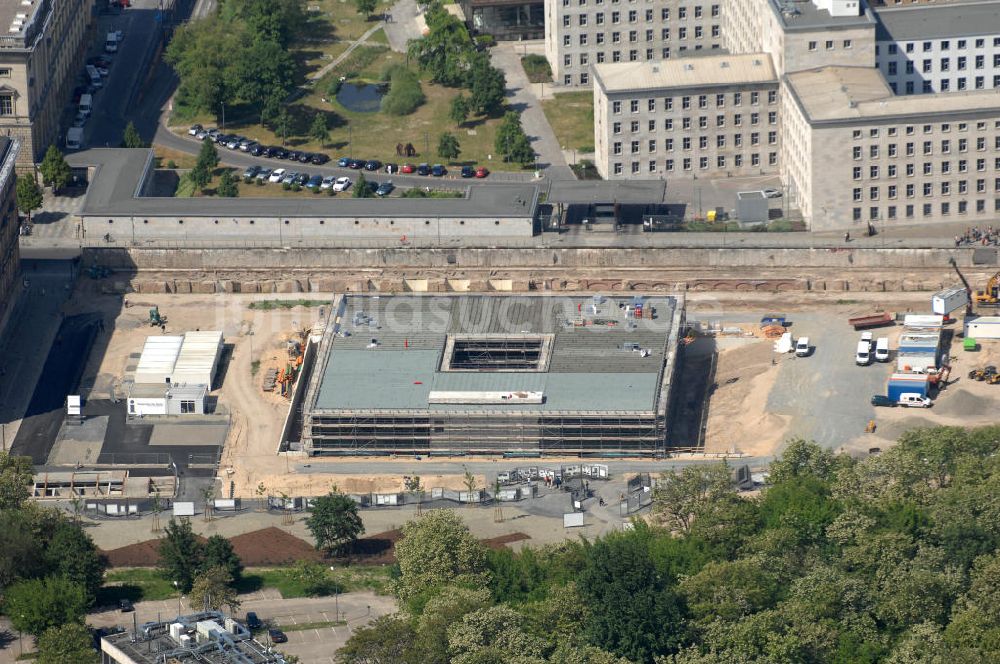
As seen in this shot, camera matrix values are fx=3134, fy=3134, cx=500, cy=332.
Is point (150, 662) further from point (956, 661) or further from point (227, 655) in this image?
point (956, 661)

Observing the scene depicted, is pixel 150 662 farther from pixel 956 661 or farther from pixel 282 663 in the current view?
pixel 956 661

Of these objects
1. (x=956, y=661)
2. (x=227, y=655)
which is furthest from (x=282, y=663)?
(x=956, y=661)

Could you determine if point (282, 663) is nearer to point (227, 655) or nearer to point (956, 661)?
point (227, 655)
